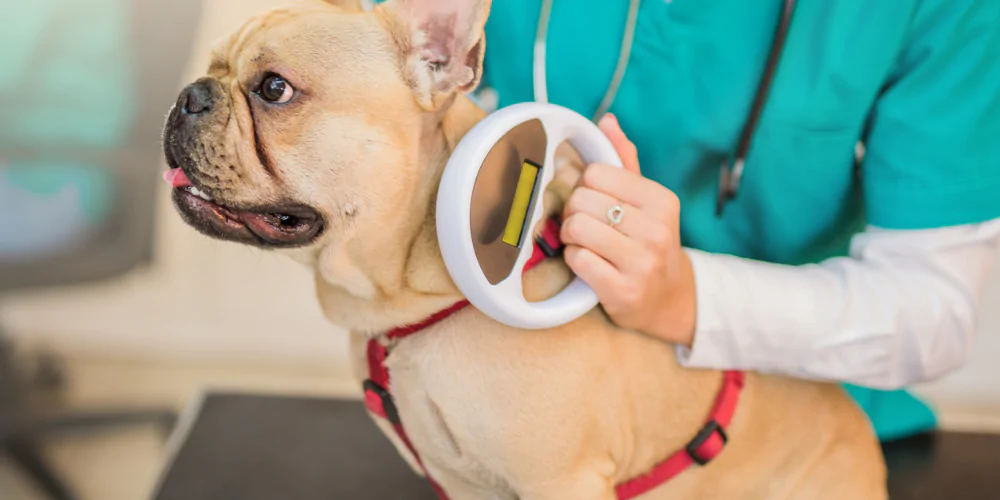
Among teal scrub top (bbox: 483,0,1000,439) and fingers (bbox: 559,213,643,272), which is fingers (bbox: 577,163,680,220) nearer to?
fingers (bbox: 559,213,643,272)

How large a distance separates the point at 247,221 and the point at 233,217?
0.01 metres

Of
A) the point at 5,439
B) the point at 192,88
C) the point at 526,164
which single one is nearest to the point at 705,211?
the point at 526,164

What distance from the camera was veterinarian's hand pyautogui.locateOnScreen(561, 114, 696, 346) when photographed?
0.60 metres

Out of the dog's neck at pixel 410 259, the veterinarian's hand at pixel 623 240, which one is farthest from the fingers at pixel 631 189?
the dog's neck at pixel 410 259

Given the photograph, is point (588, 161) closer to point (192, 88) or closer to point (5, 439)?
point (192, 88)

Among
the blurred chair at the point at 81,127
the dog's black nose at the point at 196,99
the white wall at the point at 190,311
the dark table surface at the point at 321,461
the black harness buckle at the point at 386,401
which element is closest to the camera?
the dog's black nose at the point at 196,99

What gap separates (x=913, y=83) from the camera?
689mm

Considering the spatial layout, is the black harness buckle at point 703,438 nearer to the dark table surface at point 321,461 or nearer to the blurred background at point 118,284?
the dark table surface at point 321,461

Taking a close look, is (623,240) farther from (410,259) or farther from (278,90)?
(278,90)

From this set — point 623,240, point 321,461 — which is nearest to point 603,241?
point 623,240

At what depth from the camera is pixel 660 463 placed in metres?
0.70

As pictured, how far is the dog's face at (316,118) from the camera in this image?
1.82ft

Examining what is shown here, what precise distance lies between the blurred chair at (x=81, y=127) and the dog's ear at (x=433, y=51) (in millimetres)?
792

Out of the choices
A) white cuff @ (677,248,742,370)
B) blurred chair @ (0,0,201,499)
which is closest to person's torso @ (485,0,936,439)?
white cuff @ (677,248,742,370)
